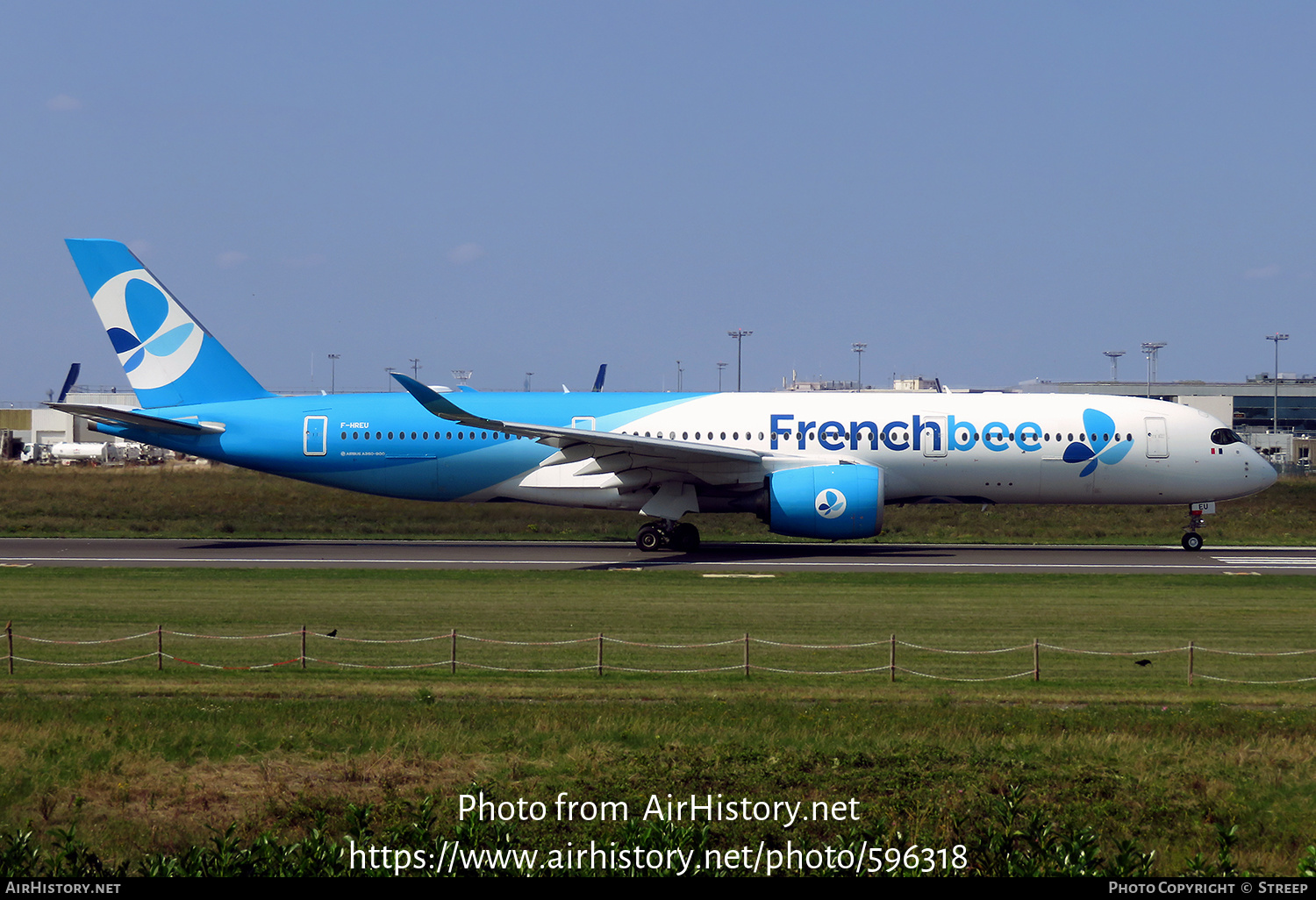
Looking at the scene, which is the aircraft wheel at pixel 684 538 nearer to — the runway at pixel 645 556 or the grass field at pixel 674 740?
the runway at pixel 645 556

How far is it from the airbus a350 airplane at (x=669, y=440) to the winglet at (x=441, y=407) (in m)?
3.21

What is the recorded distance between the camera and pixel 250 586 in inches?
1125

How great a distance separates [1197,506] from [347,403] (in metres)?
29.6

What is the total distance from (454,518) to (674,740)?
29525 millimetres

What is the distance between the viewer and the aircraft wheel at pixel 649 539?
36531 millimetres

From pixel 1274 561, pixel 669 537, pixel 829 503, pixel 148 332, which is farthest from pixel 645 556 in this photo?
pixel 1274 561

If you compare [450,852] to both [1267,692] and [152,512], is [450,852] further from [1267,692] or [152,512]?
[152,512]

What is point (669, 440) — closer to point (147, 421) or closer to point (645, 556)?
point (645, 556)

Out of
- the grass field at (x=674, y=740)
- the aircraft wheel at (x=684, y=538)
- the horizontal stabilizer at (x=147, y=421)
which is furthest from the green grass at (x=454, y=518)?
the grass field at (x=674, y=740)

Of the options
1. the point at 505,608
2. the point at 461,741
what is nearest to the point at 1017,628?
the point at 505,608

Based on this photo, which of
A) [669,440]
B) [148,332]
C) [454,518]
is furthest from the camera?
[454,518]

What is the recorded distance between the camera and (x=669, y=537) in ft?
120

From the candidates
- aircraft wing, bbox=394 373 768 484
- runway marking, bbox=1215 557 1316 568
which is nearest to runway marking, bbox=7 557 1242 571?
runway marking, bbox=1215 557 1316 568

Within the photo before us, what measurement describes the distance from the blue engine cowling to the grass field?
982cm
